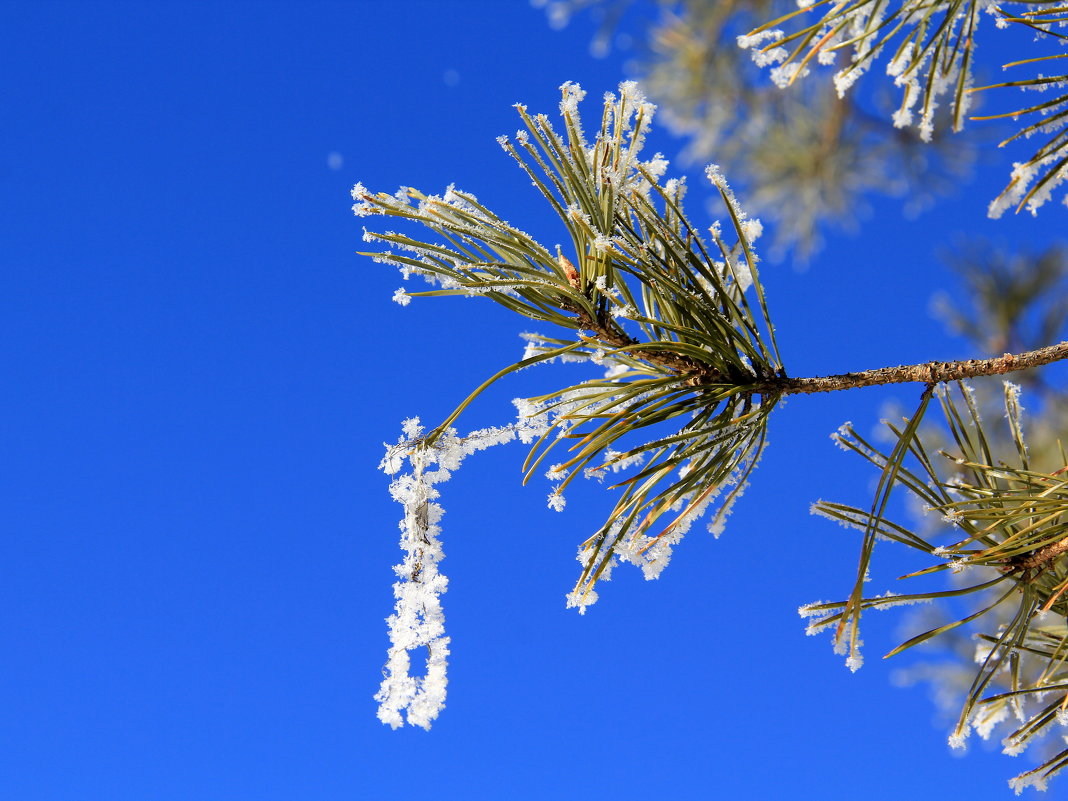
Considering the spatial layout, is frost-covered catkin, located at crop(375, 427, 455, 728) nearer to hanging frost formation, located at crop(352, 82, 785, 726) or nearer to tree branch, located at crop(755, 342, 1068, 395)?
hanging frost formation, located at crop(352, 82, 785, 726)

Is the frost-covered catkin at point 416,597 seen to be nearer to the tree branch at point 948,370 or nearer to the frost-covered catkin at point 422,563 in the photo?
the frost-covered catkin at point 422,563

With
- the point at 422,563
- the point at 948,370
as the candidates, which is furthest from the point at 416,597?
the point at 948,370

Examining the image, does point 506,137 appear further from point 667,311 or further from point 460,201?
point 667,311

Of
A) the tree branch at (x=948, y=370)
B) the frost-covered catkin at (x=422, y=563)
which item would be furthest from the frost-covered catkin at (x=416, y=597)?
the tree branch at (x=948, y=370)

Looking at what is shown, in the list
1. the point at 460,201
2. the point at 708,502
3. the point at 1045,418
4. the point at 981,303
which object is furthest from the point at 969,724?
the point at 981,303

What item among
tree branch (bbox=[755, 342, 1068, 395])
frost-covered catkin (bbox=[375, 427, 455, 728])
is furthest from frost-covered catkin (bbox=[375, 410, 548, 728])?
tree branch (bbox=[755, 342, 1068, 395])

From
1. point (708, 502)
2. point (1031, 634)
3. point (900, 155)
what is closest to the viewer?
point (708, 502)

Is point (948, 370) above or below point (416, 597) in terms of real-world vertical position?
above

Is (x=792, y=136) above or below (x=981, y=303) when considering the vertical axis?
above

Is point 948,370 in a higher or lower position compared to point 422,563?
higher

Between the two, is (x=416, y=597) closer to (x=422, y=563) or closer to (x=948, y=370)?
(x=422, y=563)

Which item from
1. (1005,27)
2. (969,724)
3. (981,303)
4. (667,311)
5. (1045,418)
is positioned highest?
(981,303)
